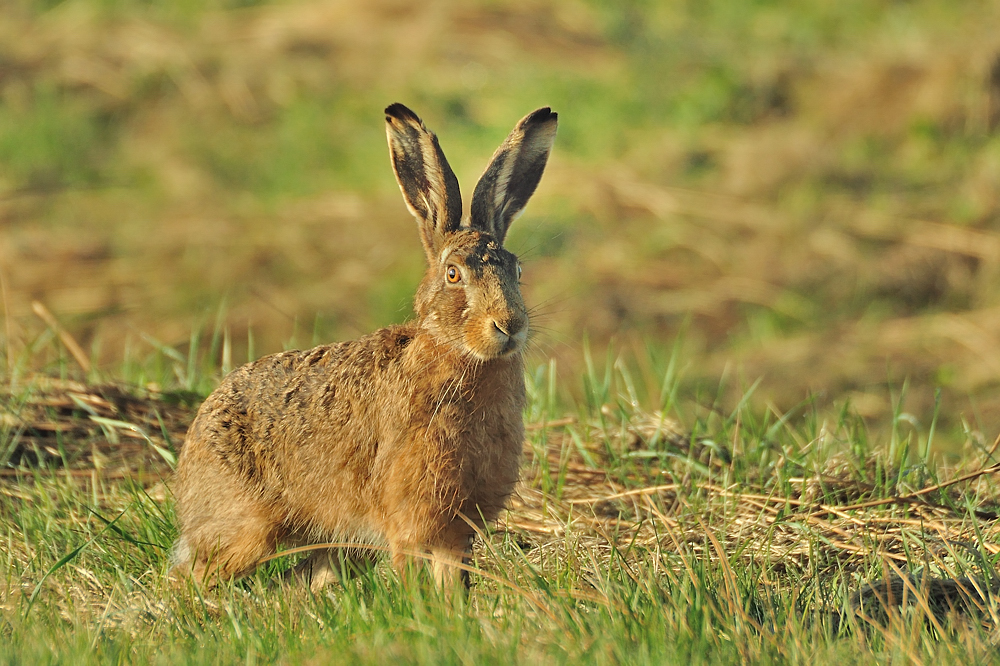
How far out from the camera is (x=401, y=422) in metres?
3.95

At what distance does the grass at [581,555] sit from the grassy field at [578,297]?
19 mm

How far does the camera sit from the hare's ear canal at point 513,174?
4297mm

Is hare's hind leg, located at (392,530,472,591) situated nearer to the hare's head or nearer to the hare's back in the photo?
the hare's back

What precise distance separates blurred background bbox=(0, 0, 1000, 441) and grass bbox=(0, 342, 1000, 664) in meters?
2.27

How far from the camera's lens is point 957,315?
28.9 feet

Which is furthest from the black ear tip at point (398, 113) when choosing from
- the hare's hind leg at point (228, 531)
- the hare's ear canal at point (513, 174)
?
the hare's hind leg at point (228, 531)

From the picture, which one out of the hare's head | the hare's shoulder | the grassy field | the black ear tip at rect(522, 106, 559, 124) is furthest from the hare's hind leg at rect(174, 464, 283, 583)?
the black ear tip at rect(522, 106, 559, 124)

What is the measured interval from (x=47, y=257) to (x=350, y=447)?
684 cm

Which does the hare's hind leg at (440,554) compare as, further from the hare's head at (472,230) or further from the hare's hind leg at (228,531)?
the hare's head at (472,230)

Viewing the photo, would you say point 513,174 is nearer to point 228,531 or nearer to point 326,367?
point 326,367

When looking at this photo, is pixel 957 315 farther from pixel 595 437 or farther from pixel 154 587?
pixel 154 587

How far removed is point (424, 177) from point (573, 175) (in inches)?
254

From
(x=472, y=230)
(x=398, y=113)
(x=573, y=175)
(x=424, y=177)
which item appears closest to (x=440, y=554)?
(x=472, y=230)

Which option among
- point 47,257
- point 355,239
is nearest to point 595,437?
point 355,239
